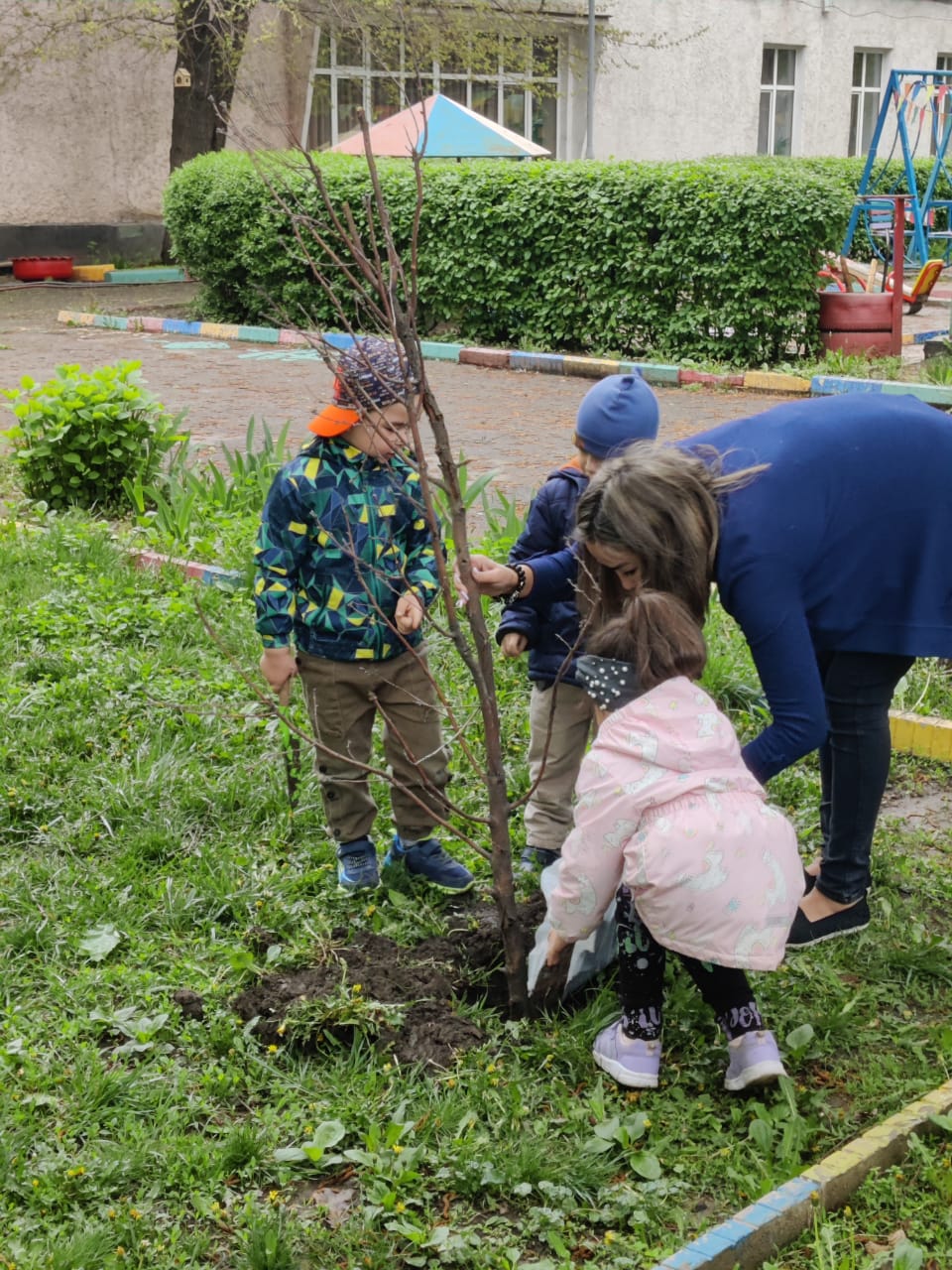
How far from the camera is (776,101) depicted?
27.2 metres

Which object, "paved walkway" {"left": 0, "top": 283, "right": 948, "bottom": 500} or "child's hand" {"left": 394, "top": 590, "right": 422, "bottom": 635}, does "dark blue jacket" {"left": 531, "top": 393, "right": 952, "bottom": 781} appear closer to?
"child's hand" {"left": 394, "top": 590, "right": 422, "bottom": 635}

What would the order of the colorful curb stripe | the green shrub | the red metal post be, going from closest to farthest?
the colorful curb stripe < the green shrub < the red metal post

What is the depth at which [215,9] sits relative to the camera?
1667cm

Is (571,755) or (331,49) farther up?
(331,49)

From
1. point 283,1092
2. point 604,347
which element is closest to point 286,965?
point 283,1092

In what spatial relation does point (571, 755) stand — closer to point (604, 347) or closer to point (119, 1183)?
point (119, 1183)

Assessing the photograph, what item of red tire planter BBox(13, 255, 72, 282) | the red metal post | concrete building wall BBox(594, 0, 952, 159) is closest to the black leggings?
the red metal post


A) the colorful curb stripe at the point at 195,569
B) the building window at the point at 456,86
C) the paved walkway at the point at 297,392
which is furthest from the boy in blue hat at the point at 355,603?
the building window at the point at 456,86

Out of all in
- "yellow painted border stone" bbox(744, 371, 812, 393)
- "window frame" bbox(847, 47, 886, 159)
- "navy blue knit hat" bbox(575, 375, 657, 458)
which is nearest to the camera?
"navy blue knit hat" bbox(575, 375, 657, 458)

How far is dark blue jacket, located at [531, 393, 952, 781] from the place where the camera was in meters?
2.66

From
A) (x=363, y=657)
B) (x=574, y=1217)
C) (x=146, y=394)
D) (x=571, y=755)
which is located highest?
(x=146, y=394)

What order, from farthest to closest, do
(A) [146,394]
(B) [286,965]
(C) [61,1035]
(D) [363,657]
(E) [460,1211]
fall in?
(A) [146,394] → (D) [363,657] → (B) [286,965] → (C) [61,1035] → (E) [460,1211]

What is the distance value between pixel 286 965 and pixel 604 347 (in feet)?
33.9

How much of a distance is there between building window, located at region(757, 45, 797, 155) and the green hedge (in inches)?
577
